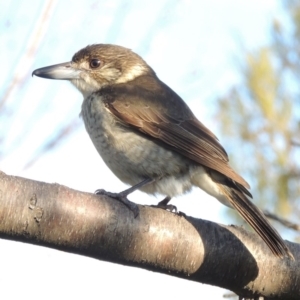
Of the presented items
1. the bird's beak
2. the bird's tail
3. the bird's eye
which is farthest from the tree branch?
the bird's eye

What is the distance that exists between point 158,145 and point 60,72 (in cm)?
92

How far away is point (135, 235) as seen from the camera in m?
2.89

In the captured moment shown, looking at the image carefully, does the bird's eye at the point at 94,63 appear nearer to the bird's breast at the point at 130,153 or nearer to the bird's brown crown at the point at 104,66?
the bird's brown crown at the point at 104,66

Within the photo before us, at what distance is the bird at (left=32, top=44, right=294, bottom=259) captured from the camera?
3.99 metres

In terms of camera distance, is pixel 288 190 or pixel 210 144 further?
pixel 288 190

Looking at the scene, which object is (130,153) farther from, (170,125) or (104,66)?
(104,66)

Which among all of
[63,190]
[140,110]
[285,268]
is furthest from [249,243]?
[140,110]

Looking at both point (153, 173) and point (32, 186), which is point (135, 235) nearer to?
point (32, 186)

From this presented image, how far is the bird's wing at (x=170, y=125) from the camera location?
4.02 m

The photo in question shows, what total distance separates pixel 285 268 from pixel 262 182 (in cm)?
220

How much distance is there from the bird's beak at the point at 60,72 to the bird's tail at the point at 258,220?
1.29m

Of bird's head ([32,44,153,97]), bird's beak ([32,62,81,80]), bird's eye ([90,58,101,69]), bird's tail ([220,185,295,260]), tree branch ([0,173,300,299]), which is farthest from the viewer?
bird's eye ([90,58,101,69])

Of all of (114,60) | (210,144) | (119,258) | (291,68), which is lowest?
(119,258)

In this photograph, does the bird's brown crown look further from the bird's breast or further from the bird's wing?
the bird's breast
